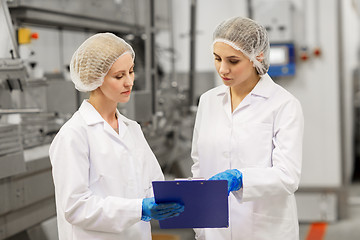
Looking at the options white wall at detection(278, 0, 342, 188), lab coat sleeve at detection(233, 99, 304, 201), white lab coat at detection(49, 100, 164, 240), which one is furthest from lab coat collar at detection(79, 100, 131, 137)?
white wall at detection(278, 0, 342, 188)

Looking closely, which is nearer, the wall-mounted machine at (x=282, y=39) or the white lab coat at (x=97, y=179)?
the white lab coat at (x=97, y=179)

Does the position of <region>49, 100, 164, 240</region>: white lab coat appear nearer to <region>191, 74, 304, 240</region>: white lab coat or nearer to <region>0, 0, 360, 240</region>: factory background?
<region>191, 74, 304, 240</region>: white lab coat

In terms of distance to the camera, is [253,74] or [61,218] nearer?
[61,218]

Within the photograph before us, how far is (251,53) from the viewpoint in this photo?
6.23 feet

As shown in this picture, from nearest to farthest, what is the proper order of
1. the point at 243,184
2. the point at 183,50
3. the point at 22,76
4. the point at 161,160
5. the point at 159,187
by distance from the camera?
the point at 159,187, the point at 243,184, the point at 22,76, the point at 161,160, the point at 183,50

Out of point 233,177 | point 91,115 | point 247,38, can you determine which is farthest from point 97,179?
point 247,38

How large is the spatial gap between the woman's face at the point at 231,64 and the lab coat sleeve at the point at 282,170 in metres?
0.20

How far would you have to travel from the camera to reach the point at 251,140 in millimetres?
1895

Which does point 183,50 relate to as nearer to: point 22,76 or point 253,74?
point 22,76

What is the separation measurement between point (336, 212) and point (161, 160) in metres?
1.72

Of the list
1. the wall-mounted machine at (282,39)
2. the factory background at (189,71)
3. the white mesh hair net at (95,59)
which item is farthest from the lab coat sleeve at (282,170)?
the wall-mounted machine at (282,39)

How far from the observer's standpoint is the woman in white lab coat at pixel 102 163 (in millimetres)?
1527

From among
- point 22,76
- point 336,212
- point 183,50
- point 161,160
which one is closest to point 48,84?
point 22,76

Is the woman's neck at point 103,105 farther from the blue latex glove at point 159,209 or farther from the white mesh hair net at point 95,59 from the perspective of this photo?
the blue latex glove at point 159,209
